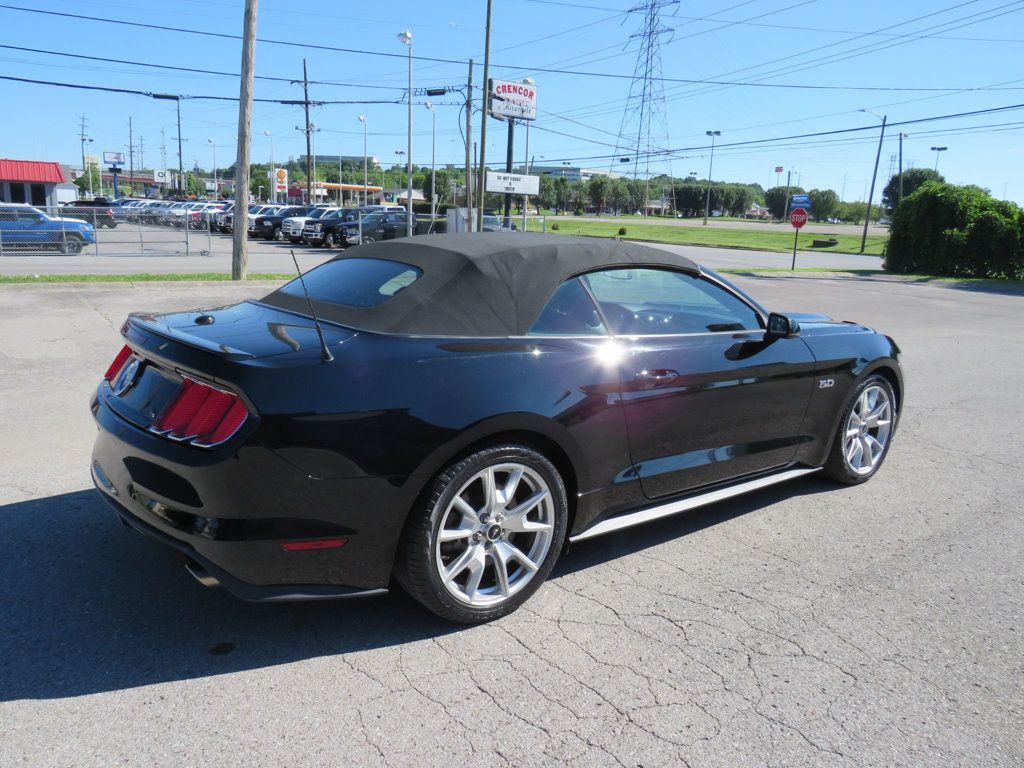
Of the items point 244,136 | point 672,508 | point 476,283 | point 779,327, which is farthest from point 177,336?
point 244,136

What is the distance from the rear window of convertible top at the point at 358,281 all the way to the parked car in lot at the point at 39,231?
2287 cm

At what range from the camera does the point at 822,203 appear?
13388cm

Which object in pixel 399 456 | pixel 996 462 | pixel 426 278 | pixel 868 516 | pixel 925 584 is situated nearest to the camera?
pixel 399 456

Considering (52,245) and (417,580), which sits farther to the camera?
(52,245)

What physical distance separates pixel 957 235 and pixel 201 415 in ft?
107

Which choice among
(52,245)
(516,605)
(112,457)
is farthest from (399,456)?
(52,245)

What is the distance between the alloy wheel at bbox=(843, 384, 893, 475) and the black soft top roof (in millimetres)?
1878

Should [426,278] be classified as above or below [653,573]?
above

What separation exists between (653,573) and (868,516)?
64.5 inches

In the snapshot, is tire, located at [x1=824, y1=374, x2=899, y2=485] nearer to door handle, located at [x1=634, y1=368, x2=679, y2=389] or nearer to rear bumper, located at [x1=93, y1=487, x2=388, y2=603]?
door handle, located at [x1=634, y1=368, x2=679, y2=389]

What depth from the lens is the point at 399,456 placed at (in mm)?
2844

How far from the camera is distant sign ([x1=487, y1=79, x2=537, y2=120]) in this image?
121 feet

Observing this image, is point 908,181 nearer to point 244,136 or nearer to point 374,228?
point 374,228

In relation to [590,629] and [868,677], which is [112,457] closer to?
[590,629]
